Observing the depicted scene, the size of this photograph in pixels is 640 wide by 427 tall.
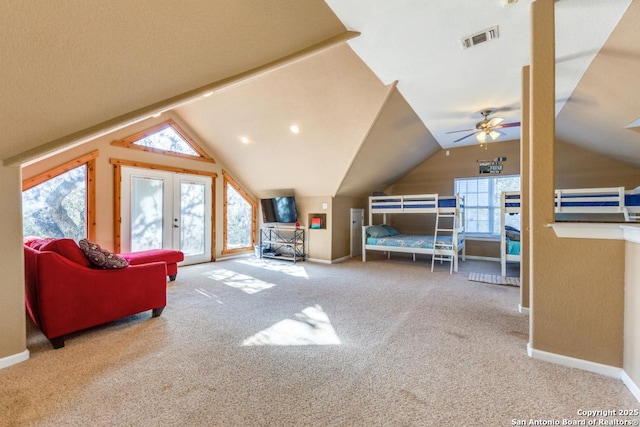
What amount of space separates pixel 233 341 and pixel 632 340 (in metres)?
3.00

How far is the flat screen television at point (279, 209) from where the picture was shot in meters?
6.42

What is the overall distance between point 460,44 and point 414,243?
150 inches

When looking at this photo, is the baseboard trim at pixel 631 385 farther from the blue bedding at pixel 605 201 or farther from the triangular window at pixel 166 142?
the triangular window at pixel 166 142

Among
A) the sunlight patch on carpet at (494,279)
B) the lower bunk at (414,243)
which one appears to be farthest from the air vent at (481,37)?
the sunlight patch on carpet at (494,279)

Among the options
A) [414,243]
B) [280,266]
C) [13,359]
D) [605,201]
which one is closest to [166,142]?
[280,266]

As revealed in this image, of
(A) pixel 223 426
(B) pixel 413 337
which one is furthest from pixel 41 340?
(B) pixel 413 337

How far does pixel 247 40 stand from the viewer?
219 centimetres

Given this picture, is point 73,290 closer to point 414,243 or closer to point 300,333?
point 300,333

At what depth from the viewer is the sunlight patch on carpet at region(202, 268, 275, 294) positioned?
4.03 metres

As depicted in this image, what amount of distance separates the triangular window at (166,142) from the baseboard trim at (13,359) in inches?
146

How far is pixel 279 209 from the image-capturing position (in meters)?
6.60

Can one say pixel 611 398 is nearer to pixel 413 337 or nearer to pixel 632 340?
pixel 632 340

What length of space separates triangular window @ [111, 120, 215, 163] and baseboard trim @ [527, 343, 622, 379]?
6355 mm

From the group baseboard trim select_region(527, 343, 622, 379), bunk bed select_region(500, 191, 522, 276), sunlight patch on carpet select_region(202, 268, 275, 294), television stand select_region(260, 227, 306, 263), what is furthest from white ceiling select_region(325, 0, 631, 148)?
television stand select_region(260, 227, 306, 263)
